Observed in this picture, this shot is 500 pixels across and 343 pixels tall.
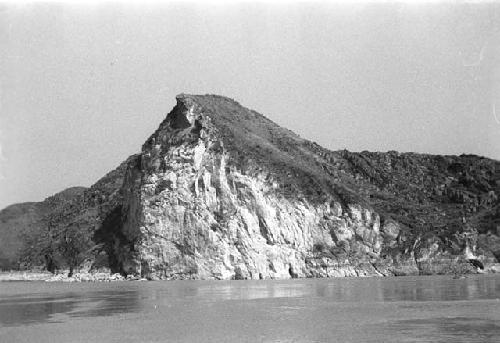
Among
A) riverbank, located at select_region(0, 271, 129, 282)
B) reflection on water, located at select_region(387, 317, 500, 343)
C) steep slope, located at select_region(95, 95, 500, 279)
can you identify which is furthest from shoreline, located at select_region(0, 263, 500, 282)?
reflection on water, located at select_region(387, 317, 500, 343)

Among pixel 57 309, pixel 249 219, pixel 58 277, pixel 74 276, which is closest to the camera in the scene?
pixel 57 309

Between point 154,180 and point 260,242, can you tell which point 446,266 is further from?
point 154,180

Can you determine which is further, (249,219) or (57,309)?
(249,219)

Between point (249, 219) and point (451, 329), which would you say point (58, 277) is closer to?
point (249, 219)

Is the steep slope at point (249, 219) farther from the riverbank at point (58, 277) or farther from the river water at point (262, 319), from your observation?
the river water at point (262, 319)

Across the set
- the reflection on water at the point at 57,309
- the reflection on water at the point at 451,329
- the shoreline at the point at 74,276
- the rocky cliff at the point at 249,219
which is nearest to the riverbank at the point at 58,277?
the shoreline at the point at 74,276

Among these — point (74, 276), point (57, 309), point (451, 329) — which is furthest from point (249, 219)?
point (451, 329)

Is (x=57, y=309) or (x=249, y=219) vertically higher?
(x=249, y=219)

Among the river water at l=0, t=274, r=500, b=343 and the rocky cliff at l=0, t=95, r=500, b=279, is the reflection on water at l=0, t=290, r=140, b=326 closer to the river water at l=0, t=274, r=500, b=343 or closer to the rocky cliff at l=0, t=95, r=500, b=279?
the river water at l=0, t=274, r=500, b=343
